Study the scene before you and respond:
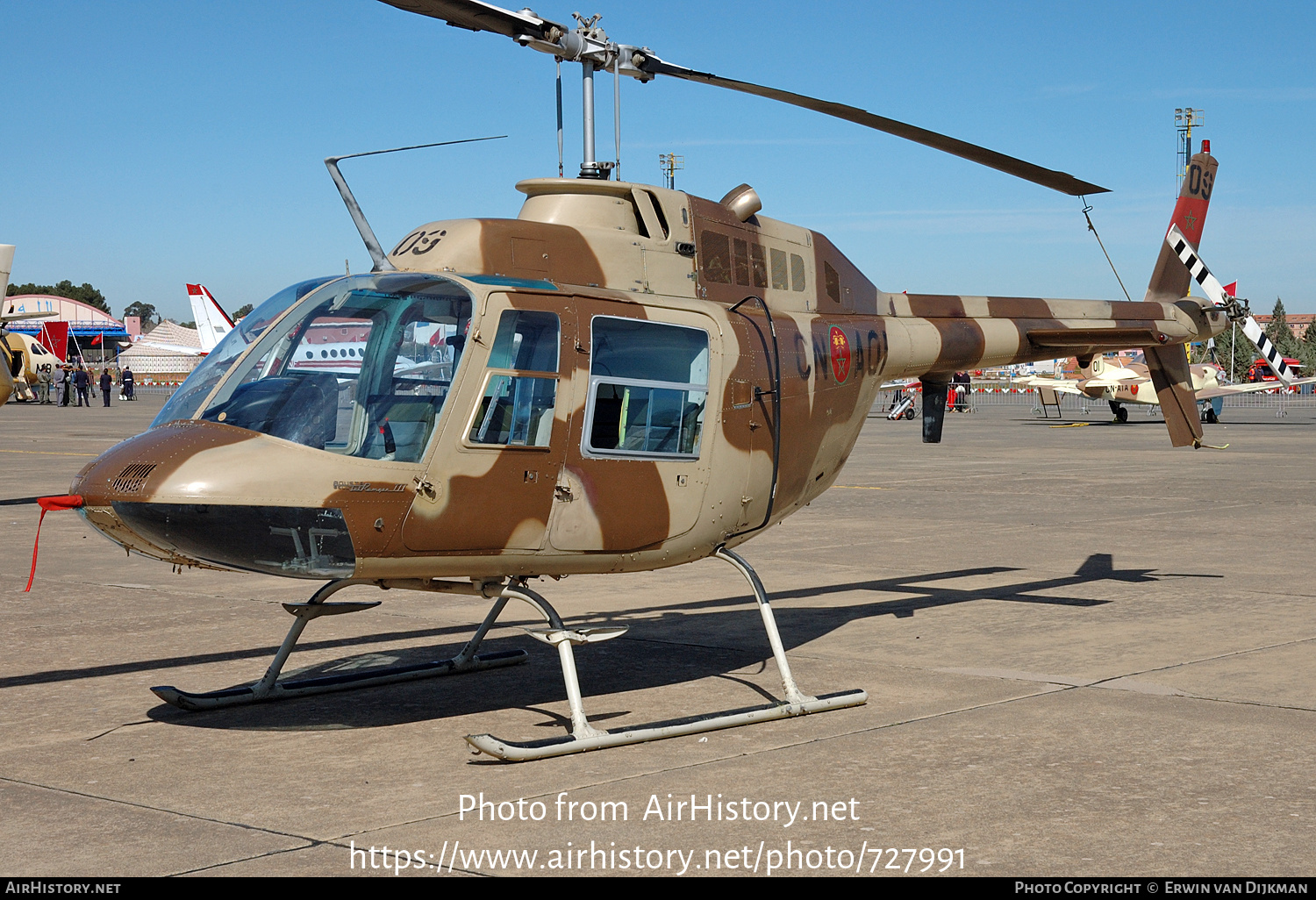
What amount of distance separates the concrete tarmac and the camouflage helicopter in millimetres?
516

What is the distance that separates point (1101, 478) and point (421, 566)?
1932 cm

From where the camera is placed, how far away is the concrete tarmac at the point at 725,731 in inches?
190

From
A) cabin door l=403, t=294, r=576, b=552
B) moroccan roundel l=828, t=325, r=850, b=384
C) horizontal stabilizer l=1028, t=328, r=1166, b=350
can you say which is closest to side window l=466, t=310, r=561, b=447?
cabin door l=403, t=294, r=576, b=552

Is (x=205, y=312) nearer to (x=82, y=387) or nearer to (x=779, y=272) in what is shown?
(x=82, y=387)

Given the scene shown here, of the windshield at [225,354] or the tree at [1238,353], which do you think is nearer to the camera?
the windshield at [225,354]

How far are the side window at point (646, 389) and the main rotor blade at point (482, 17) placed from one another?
1596 mm

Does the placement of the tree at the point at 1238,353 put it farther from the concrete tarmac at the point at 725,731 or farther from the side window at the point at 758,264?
the side window at the point at 758,264

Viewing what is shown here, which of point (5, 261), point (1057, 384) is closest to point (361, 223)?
point (5, 261)

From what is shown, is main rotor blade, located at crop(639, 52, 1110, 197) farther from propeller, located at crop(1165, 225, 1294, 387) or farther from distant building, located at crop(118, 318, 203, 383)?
distant building, located at crop(118, 318, 203, 383)

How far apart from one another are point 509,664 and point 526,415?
2524 millimetres

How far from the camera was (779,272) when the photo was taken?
8.34 meters

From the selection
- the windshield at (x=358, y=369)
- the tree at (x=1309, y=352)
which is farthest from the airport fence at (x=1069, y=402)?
the windshield at (x=358, y=369)

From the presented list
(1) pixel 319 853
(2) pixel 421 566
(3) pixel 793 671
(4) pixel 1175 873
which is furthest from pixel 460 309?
(4) pixel 1175 873
